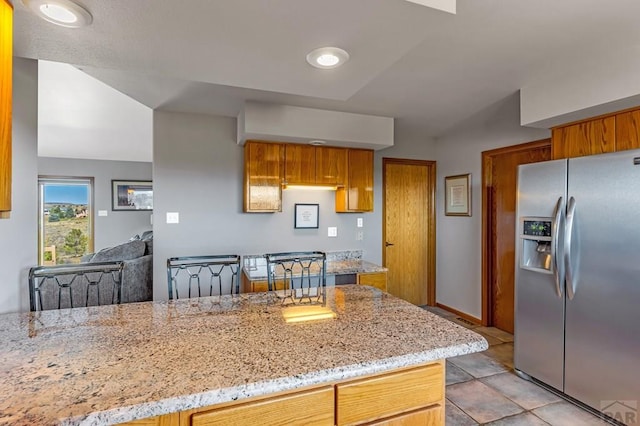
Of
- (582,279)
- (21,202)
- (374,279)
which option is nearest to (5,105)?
(21,202)

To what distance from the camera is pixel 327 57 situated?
1550 mm

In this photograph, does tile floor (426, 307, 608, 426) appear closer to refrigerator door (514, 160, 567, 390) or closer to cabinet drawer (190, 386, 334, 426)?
refrigerator door (514, 160, 567, 390)

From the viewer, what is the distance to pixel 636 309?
1.96 meters

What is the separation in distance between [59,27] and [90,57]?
265 millimetres

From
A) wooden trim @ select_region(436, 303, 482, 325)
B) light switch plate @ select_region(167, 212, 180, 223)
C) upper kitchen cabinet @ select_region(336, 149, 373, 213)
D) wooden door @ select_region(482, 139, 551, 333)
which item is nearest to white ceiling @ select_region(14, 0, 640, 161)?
upper kitchen cabinet @ select_region(336, 149, 373, 213)

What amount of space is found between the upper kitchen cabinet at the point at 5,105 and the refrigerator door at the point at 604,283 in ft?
9.74

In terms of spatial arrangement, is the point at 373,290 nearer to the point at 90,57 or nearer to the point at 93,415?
the point at 93,415

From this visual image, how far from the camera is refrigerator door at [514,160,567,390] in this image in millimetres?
2367

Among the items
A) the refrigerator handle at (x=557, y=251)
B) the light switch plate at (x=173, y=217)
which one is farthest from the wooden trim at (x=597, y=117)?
the light switch plate at (x=173, y=217)

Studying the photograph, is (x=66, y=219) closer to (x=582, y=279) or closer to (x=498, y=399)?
(x=498, y=399)

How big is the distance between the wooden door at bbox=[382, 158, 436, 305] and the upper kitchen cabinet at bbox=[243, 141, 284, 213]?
155 cm

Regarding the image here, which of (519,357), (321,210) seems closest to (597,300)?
(519,357)

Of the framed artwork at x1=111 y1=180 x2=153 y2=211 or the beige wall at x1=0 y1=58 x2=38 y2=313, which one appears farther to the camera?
the framed artwork at x1=111 y1=180 x2=153 y2=211

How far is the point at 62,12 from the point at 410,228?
4019 mm
